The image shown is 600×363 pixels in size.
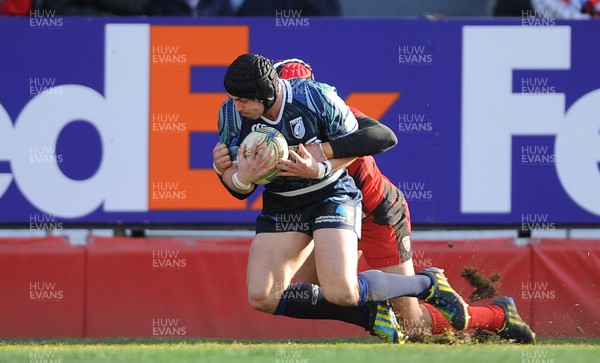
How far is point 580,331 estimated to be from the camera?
10156 millimetres

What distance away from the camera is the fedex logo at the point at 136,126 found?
10.4 meters

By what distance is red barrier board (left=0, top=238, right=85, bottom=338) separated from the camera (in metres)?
10.2

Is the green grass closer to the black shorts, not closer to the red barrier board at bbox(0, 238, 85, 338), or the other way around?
the black shorts

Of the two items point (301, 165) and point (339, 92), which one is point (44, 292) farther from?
point (301, 165)

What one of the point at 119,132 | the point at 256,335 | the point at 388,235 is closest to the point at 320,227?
the point at 388,235

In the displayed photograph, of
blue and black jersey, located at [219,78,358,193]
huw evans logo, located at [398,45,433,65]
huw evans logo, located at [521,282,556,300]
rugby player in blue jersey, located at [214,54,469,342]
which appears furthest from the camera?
huw evans logo, located at [398,45,433,65]

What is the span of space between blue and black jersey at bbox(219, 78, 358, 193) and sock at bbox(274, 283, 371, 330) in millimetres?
753

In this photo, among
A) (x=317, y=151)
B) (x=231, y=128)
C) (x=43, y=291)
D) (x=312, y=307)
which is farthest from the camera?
(x=43, y=291)

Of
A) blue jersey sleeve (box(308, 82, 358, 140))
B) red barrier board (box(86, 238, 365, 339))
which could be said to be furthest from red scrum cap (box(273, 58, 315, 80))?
red barrier board (box(86, 238, 365, 339))

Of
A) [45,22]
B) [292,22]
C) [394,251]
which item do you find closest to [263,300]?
[394,251]

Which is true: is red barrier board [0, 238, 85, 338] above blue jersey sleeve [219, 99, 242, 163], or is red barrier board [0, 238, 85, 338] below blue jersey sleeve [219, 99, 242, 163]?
below

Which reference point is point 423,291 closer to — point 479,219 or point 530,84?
point 479,219

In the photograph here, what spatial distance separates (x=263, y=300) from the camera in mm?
7848

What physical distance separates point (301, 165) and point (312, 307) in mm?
1189
